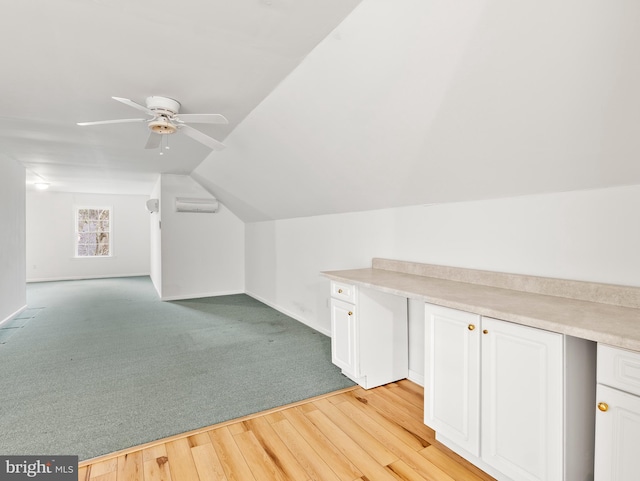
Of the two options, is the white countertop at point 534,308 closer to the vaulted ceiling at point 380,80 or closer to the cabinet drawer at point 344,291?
the cabinet drawer at point 344,291

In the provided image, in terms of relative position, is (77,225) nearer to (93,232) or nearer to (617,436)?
(93,232)

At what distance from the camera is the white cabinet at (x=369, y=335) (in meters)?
2.62

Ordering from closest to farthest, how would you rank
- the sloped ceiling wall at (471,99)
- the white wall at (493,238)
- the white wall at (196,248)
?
the sloped ceiling wall at (471,99) < the white wall at (493,238) < the white wall at (196,248)

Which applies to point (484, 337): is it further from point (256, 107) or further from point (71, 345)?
point (71, 345)

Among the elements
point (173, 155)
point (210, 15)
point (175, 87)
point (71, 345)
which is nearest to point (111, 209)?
point (173, 155)

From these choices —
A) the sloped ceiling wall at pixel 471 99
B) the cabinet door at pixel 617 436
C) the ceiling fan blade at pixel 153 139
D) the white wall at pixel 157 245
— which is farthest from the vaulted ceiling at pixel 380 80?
the white wall at pixel 157 245

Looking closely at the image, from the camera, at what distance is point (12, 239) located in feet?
16.1

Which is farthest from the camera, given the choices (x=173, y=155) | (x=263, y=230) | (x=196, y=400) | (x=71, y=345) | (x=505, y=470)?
(x=263, y=230)

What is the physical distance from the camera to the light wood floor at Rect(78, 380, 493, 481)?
5.69ft

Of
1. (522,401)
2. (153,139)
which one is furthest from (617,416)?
(153,139)

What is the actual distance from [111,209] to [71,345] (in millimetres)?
6826

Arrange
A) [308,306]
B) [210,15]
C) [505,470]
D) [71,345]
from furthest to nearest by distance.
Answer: [308,306], [71,345], [210,15], [505,470]

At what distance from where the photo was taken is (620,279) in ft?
5.39

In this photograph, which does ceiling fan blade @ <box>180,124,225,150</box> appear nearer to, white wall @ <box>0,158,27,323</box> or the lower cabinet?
the lower cabinet
